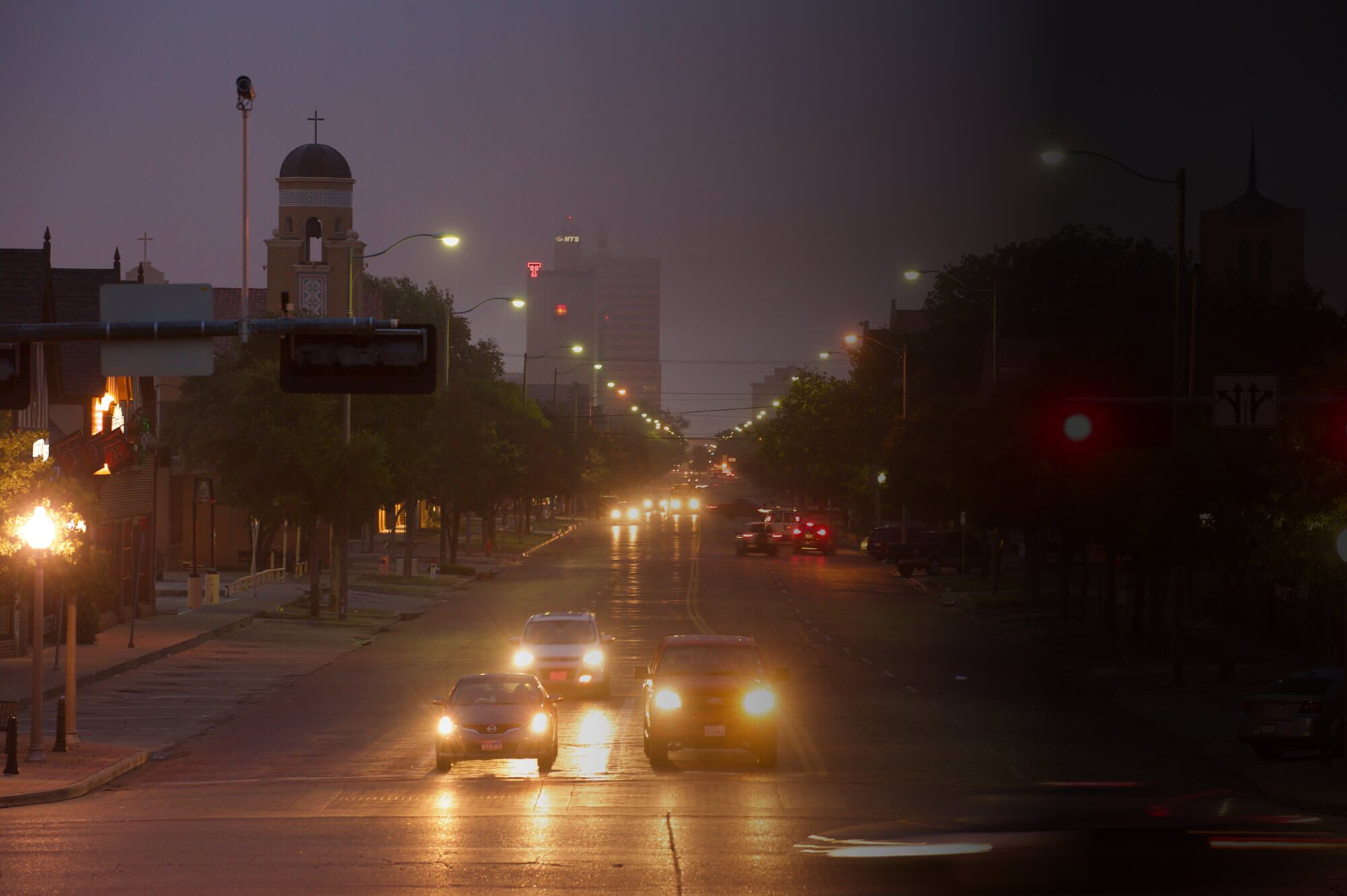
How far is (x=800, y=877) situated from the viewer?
13.5 metres

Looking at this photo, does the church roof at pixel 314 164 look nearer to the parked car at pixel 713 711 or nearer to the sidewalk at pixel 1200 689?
the sidewalk at pixel 1200 689

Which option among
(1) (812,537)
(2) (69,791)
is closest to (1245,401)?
(2) (69,791)

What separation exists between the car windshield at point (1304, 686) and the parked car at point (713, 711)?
820 cm

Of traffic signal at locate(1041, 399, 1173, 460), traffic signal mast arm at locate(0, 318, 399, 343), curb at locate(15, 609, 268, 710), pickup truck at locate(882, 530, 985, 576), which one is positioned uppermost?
traffic signal mast arm at locate(0, 318, 399, 343)

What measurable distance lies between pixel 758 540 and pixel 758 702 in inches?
2334

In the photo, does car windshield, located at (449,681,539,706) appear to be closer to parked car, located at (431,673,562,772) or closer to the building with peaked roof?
parked car, located at (431,673,562,772)

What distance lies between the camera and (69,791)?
67.2 feet

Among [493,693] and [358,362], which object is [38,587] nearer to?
[493,693]

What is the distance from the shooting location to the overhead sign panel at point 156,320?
14.0m

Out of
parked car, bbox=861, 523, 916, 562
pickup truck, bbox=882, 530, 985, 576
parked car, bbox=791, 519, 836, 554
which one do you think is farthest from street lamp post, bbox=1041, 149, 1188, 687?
parked car, bbox=791, 519, 836, 554

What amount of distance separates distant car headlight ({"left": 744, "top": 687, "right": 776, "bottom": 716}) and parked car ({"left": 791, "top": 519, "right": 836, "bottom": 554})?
62668 millimetres

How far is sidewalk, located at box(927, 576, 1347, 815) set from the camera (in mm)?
21469

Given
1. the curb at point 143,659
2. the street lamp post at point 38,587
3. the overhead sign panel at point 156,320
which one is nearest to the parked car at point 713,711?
the street lamp post at point 38,587

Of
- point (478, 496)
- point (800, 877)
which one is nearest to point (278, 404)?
point (478, 496)
